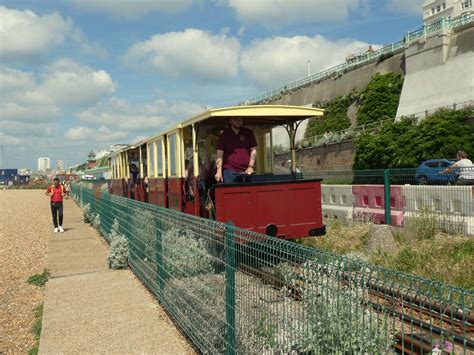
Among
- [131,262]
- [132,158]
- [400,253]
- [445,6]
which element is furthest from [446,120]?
[445,6]

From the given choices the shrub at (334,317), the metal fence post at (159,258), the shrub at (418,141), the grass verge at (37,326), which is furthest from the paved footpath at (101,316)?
the shrub at (418,141)

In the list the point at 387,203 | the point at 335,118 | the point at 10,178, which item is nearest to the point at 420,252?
the point at 387,203

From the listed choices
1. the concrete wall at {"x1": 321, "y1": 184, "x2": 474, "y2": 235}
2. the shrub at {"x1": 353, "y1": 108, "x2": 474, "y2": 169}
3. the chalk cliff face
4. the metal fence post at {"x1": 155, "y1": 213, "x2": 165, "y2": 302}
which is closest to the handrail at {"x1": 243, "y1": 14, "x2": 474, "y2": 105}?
the chalk cliff face

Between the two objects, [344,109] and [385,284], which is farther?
[344,109]

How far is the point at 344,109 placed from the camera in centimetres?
4600

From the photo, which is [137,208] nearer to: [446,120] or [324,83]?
[446,120]

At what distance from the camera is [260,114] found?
8.77m

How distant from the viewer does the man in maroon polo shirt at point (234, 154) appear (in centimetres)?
865

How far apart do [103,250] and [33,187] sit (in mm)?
89769

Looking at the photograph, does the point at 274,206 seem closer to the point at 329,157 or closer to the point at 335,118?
the point at 329,157

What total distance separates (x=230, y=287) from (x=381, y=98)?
128ft

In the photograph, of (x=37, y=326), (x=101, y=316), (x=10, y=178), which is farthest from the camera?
(x=10, y=178)

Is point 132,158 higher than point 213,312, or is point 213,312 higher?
point 132,158

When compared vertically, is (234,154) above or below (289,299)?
above
